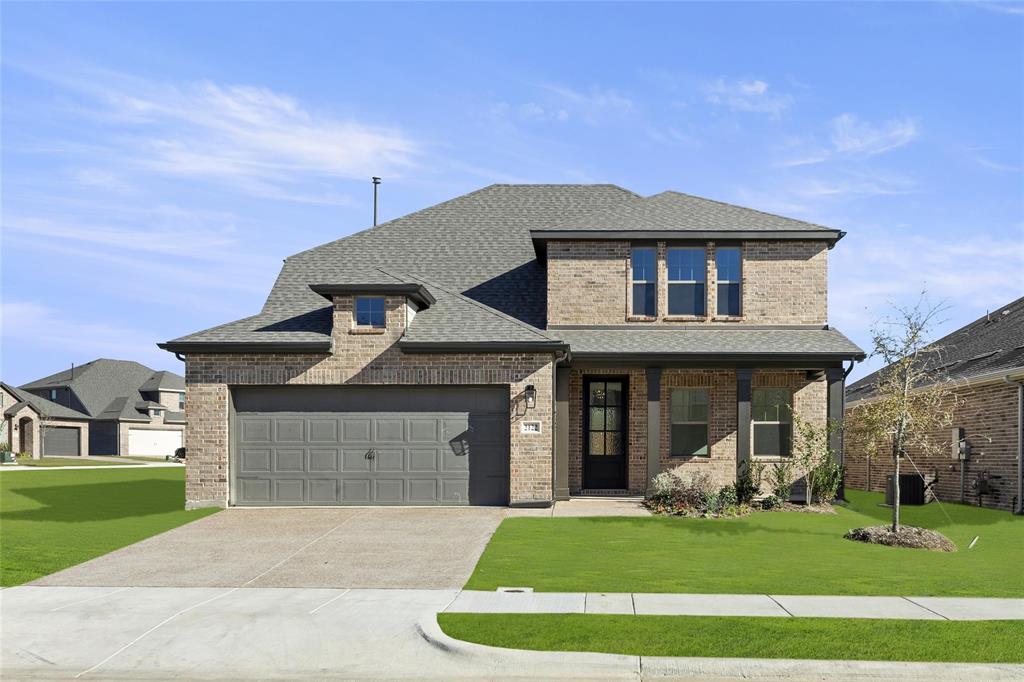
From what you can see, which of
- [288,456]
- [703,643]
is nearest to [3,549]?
[288,456]

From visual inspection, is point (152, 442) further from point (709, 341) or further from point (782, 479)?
point (782, 479)

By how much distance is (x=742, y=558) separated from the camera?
13.9 metres

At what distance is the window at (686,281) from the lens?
74.3 feet

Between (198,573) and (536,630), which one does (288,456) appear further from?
(536,630)

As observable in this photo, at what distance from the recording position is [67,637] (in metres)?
9.41

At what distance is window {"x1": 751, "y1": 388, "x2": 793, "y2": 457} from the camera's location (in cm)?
2239

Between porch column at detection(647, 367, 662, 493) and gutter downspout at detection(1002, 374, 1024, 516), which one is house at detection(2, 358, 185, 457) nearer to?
porch column at detection(647, 367, 662, 493)

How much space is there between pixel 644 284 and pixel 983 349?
11016mm

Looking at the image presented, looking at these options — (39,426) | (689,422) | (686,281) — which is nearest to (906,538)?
(689,422)

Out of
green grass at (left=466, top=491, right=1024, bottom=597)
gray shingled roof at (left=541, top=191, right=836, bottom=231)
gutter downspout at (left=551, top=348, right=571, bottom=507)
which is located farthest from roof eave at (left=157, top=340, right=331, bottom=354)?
gray shingled roof at (left=541, top=191, right=836, bottom=231)

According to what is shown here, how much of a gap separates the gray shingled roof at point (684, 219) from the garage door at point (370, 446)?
580 centimetres

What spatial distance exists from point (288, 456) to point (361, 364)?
8.74 ft

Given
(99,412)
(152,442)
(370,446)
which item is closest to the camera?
(370,446)

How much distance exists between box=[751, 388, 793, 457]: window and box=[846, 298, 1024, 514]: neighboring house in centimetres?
177
